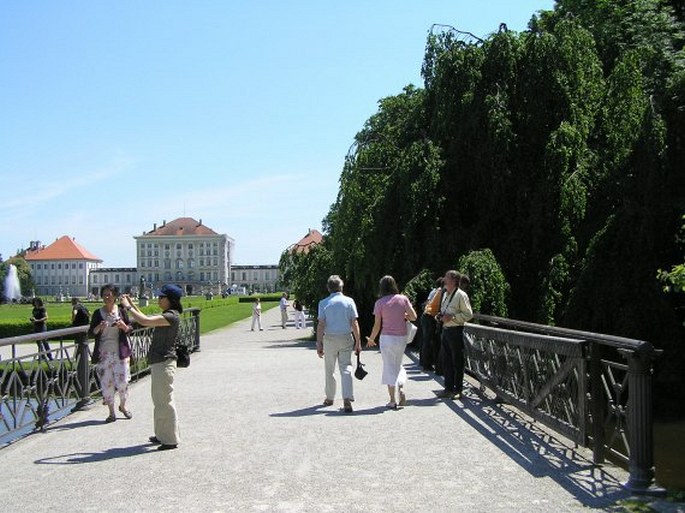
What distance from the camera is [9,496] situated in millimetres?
6363

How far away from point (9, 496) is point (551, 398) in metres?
5.43

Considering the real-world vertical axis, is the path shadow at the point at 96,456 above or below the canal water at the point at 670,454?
above

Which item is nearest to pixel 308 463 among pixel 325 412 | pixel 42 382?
pixel 325 412

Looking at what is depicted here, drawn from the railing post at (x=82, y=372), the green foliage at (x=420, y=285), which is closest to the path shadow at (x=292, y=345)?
the green foliage at (x=420, y=285)

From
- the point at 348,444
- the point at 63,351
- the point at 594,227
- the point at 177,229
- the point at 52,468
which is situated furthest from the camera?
the point at 177,229

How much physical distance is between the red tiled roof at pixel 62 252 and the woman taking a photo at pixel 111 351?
19090 centimetres

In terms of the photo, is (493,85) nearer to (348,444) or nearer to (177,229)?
(348,444)

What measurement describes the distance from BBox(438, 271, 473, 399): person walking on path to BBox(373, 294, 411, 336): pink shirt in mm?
683

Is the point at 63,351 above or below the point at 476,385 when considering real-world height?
above

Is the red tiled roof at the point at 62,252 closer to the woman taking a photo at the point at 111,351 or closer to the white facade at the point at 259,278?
the white facade at the point at 259,278

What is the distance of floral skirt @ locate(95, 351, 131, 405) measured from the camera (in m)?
10.3

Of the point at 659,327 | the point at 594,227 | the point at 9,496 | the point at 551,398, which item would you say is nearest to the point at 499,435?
the point at 551,398

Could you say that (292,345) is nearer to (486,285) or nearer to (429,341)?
(429,341)

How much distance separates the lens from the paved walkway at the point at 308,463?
6000mm
